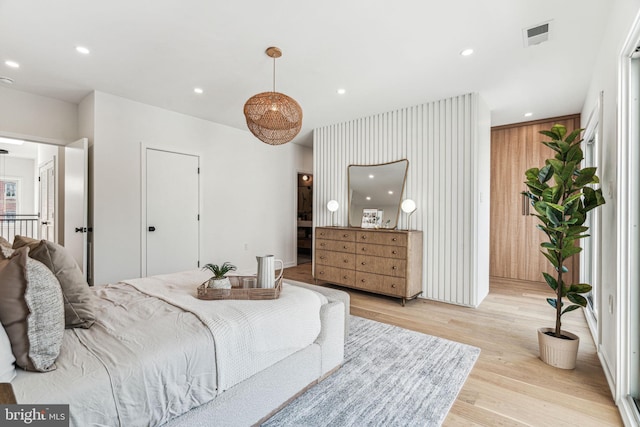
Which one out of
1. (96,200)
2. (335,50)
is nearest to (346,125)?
(335,50)

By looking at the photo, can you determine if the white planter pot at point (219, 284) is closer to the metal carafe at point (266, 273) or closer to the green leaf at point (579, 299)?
the metal carafe at point (266, 273)

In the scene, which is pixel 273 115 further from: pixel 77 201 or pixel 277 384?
pixel 77 201

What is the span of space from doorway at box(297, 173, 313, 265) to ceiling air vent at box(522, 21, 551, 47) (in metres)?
5.47

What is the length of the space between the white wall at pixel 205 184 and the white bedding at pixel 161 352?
217 cm

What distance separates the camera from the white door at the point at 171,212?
4.11 meters

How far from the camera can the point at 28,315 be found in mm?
1065

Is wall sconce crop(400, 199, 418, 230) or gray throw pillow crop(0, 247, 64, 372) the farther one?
wall sconce crop(400, 199, 418, 230)

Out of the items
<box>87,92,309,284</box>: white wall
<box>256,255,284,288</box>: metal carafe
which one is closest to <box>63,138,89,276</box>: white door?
<box>87,92,309,284</box>: white wall

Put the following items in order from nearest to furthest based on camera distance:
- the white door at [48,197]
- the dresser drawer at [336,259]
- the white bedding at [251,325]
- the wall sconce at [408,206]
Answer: the white bedding at [251,325]
the wall sconce at [408,206]
the dresser drawer at [336,259]
the white door at [48,197]

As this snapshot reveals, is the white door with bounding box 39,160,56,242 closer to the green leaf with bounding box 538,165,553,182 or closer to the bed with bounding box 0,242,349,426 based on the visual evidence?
the bed with bounding box 0,242,349,426

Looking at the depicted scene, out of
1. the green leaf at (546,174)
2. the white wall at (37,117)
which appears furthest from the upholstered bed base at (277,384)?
the white wall at (37,117)

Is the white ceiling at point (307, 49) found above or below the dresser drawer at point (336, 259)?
above

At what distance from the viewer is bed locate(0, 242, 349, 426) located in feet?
3.40

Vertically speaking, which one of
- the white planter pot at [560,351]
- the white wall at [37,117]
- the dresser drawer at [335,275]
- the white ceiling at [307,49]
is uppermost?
the white ceiling at [307,49]
